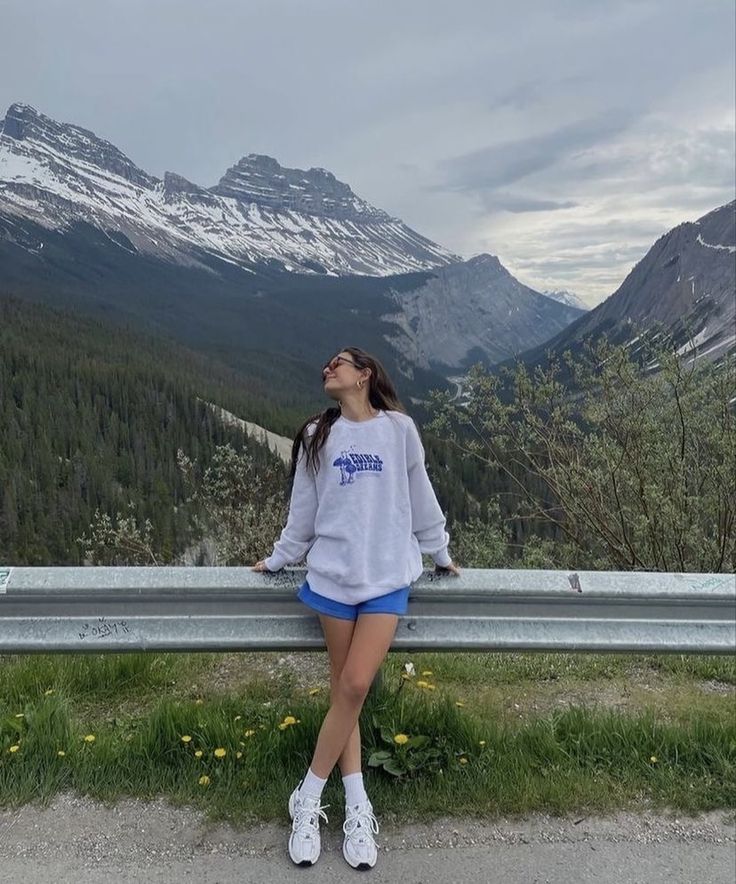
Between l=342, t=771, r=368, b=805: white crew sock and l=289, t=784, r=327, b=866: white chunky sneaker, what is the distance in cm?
11

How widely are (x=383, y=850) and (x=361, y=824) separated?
0.12 metres

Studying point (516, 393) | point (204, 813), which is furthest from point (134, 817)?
point (516, 393)

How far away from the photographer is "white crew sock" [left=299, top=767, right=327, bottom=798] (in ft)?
8.76

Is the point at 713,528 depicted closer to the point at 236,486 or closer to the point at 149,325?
the point at 236,486

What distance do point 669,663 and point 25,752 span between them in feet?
11.4

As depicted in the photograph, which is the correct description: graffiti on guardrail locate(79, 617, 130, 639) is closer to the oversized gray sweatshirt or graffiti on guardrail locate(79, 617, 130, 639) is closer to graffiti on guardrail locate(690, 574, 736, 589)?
the oversized gray sweatshirt

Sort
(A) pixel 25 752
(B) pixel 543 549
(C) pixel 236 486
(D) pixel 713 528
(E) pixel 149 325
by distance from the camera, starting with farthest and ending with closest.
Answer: (E) pixel 149 325
(C) pixel 236 486
(B) pixel 543 549
(D) pixel 713 528
(A) pixel 25 752

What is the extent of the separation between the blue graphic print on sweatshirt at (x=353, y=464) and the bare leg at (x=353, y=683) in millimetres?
560

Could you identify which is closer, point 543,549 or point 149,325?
point 543,549

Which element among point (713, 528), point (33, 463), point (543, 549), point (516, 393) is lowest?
point (33, 463)

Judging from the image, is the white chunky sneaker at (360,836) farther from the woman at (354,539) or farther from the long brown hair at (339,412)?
the long brown hair at (339,412)

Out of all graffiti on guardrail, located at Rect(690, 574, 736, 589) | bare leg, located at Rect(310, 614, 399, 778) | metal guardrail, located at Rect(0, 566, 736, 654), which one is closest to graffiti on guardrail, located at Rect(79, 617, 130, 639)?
metal guardrail, located at Rect(0, 566, 736, 654)

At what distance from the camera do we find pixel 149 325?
648 feet

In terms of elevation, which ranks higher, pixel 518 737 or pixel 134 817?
pixel 518 737
